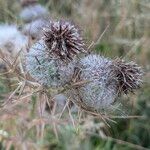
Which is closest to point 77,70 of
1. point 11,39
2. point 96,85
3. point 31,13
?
point 96,85

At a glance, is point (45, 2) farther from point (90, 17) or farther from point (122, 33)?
point (122, 33)

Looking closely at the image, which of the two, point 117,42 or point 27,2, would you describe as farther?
point 117,42

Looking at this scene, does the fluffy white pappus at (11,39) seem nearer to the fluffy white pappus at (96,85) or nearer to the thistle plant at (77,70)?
the thistle plant at (77,70)

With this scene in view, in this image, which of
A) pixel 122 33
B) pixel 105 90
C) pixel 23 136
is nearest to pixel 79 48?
pixel 105 90

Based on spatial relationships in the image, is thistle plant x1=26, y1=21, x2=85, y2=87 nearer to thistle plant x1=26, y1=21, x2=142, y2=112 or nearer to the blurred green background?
thistle plant x1=26, y1=21, x2=142, y2=112

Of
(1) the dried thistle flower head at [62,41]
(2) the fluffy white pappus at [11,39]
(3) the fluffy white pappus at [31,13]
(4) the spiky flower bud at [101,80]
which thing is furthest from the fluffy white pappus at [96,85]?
(3) the fluffy white pappus at [31,13]

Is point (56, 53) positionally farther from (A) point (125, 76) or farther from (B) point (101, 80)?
(A) point (125, 76)

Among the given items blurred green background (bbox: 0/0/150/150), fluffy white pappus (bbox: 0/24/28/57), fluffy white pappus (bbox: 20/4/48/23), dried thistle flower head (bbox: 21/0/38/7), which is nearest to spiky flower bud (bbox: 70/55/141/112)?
fluffy white pappus (bbox: 0/24/28/57)
